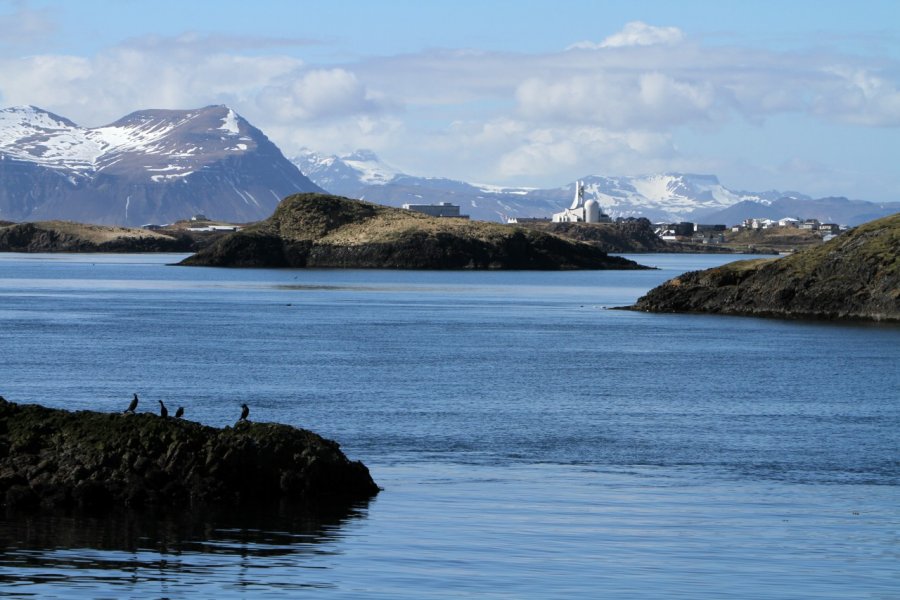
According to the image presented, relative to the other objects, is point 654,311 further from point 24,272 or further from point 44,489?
point 24,272

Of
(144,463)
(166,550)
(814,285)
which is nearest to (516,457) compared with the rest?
(144,463)

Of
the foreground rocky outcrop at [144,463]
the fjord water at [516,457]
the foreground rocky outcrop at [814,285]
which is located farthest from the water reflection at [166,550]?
the foreground rocky outcrop at [814,285]

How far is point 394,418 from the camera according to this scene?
43.8 m

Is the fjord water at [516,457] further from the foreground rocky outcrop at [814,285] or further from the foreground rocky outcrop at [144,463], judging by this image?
the foreground rocky outcrop at [814,285]

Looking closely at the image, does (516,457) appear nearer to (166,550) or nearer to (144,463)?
(144,463)

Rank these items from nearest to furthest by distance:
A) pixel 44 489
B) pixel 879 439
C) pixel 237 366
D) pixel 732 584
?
1. pixel 732 584
2. pixel 44 489
3. pixel 879 439
4. pixel 237 366

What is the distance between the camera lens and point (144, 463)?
28.3 m

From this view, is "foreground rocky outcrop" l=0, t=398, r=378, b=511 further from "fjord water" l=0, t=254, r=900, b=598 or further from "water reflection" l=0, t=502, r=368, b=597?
"fjord water" l=0, t=254, r=900, b=598

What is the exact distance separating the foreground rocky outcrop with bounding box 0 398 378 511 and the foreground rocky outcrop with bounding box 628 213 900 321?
7503 centimetres

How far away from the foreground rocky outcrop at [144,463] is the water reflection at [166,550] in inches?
24.6

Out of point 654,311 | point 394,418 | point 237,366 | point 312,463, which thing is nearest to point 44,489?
point 312,463

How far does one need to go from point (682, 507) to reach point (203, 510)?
9.83 meters

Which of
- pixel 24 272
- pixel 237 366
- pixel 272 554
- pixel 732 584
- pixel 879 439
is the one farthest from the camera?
pixel 24 272

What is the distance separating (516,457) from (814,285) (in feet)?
232
